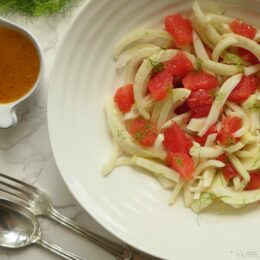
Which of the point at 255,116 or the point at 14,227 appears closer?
the point at 255,116

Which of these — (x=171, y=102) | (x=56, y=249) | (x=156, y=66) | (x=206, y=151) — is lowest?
(x=56, y=249)

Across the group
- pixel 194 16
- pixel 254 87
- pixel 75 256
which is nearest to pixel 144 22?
pixel 194 16

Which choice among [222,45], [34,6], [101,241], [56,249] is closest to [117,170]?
[101,241]

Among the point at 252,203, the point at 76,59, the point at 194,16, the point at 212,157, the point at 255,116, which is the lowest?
the point at 252,203

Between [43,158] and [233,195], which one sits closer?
[233,195]


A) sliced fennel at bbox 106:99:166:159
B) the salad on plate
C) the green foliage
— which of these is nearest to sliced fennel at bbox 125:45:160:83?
the salad on plate

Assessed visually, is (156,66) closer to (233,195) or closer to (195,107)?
(195,107)

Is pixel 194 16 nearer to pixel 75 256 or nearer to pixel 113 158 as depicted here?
pixel 113 158
